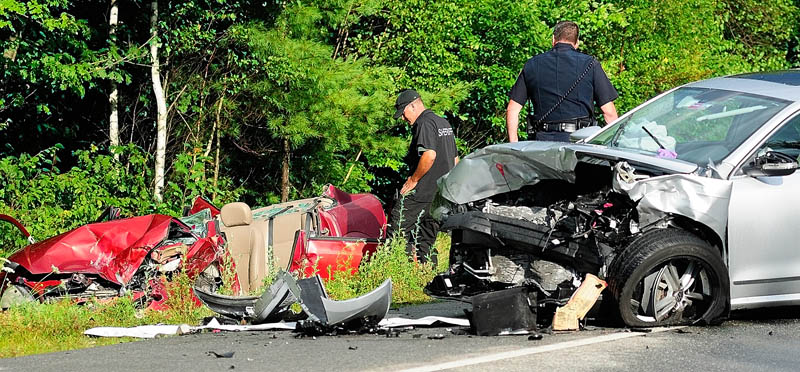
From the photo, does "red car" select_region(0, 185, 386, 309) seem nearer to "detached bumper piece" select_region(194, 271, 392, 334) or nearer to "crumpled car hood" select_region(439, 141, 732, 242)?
"detached bumper piece" select_region(194, 271, 392, 334)

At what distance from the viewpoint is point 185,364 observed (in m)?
5.95

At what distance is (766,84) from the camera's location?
24.8ft

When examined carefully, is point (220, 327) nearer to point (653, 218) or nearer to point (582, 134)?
point (653, 218)

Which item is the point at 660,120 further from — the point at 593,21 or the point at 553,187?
the point at 593,21

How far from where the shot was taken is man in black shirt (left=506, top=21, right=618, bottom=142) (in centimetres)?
893

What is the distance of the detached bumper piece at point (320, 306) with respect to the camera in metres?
6.73

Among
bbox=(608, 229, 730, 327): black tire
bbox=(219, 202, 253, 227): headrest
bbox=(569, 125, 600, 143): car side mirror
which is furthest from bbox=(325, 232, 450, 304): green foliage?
bbox=(608, 229, 730, 327): black tire

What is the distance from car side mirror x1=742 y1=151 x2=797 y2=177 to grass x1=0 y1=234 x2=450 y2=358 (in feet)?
9.73

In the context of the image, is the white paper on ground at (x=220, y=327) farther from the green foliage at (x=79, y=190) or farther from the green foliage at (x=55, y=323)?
the green foliage at (x=79, y=190)

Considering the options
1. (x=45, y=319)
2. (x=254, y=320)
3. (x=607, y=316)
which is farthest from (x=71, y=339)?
(x=607, y=316)

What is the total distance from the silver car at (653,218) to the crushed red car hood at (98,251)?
2194 millimetres

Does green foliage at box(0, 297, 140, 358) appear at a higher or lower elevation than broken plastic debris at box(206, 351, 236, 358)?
lower

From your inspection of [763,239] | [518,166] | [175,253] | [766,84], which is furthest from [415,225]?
[763,239]

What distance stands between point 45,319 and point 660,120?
14.3 feet
